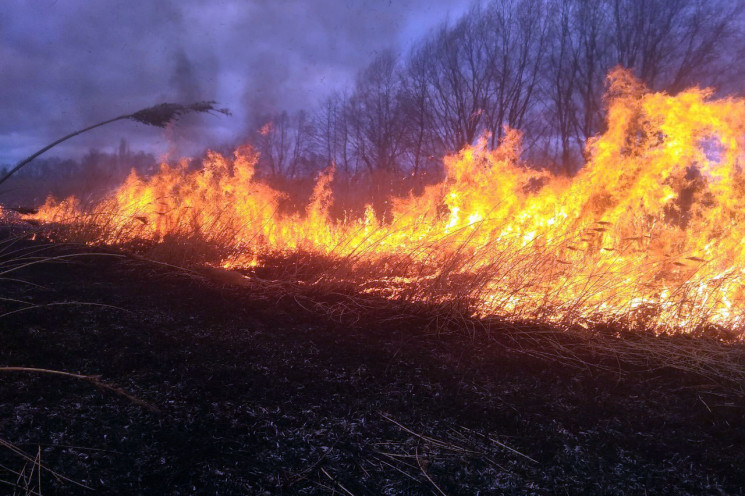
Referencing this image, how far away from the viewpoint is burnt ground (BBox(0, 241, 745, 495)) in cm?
164

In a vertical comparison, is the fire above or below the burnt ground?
above

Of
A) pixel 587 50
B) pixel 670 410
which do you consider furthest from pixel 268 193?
pixel 587 50

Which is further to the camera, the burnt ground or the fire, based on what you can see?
the fire

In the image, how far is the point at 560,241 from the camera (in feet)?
13.1

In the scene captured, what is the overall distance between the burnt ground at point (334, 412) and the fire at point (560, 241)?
2.58 ft

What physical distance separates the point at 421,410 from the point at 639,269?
2.96m

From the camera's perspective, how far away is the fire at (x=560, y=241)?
371 cm

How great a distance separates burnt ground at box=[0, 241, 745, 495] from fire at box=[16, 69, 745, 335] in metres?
0.79

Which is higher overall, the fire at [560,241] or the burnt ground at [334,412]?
the fire at [560,241]

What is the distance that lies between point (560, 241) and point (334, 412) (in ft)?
9.25

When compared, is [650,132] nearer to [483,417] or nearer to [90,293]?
[483,417]

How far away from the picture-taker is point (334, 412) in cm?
209

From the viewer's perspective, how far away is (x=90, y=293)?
3.44 meters

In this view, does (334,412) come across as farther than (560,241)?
No
